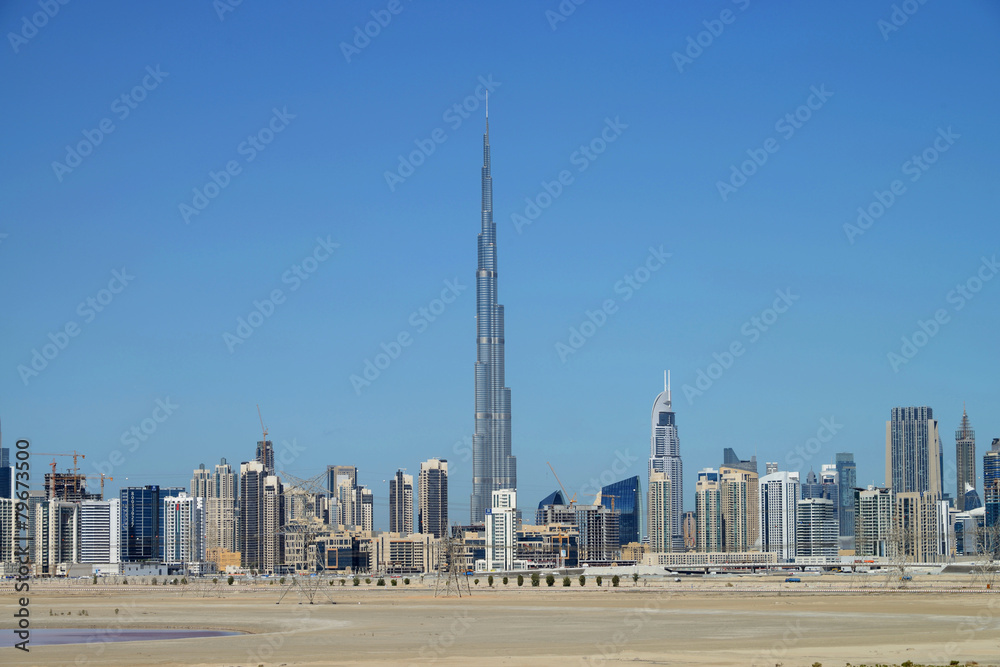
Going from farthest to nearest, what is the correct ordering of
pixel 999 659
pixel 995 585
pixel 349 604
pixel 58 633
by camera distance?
pixel 995 585 → pixel 349 604 → pixel 58 633 → pixel 999 659

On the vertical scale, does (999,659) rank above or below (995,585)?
above

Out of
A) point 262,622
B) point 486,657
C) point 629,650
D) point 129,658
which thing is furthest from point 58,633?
point 629,650

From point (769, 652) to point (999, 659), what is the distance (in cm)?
865

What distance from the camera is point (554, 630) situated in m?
62.0

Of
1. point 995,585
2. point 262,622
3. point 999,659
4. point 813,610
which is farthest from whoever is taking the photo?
point 995,585

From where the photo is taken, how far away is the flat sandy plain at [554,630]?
47125mm

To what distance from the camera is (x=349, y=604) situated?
94.2 meters

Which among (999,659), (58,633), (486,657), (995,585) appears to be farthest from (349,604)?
(995,585)

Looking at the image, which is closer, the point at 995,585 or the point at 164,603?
the point at 164,603

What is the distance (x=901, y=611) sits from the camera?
75188 mm

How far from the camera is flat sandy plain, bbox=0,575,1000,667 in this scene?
47125mm

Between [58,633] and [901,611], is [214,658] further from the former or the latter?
[901,611]

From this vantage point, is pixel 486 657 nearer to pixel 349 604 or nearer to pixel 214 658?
pixel 214 658

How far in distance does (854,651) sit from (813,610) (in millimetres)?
29978
